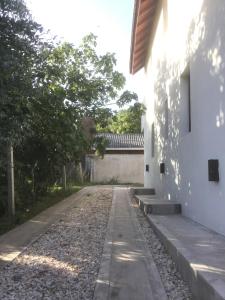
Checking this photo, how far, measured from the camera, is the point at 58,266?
6.81 meters

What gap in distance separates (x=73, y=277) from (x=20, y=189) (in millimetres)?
9118

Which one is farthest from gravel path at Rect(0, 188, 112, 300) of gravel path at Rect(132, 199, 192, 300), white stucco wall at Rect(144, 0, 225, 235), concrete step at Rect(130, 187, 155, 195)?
concrete step at Rect(130, 187, 155, 195)

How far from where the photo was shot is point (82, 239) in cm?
902

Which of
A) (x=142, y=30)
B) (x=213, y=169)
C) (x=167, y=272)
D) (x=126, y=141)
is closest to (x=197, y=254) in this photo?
(x=167, y=272)

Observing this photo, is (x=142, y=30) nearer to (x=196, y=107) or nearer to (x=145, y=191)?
(x=145, y=191)

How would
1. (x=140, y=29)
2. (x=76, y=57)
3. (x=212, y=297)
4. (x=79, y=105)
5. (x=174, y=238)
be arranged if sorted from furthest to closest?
(x=140, y=29) → (x=76, y=57) → (x=79, y=105) → (x=174, y=238) → (x=212, y=297)

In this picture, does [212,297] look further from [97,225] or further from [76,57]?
[76,57]

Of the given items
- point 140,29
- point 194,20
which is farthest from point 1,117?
point 140,29

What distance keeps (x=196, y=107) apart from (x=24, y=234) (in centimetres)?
421

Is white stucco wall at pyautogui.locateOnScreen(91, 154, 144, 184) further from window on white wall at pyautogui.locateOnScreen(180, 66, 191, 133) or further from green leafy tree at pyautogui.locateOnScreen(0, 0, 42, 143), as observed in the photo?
green leafy tree at pyautogui.locateOnScreen(0, 0, 42, 143)

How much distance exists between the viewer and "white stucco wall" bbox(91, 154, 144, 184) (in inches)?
1294

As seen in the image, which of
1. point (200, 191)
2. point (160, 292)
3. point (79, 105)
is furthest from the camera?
point (79, 105)

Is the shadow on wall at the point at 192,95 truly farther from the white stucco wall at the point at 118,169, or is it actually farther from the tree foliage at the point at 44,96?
the white stucco wall at the point at 118,169

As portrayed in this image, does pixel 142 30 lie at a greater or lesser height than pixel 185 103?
greater
